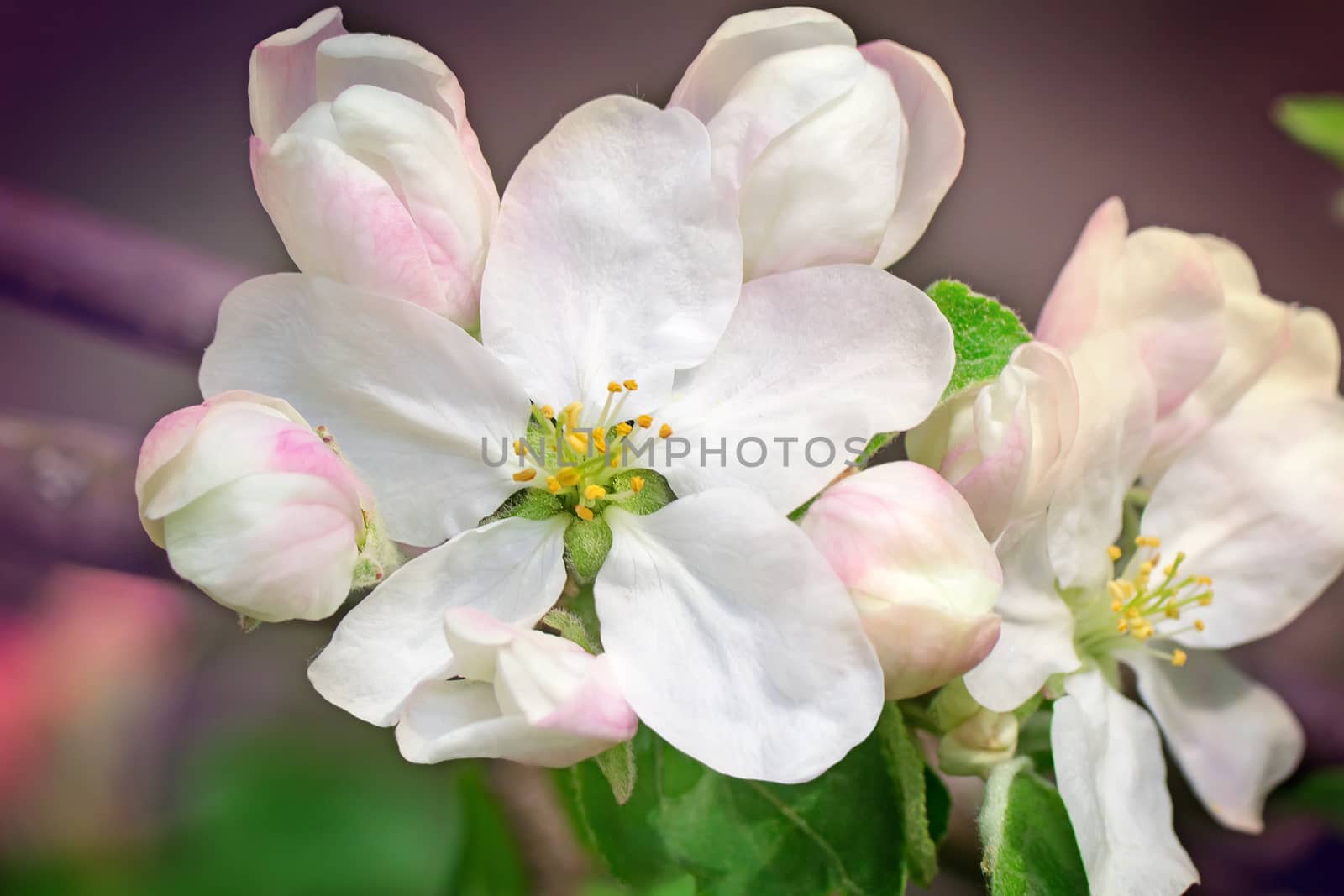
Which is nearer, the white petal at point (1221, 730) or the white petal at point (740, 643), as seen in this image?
the white petal at point (740, 643)

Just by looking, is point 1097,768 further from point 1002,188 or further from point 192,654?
point 192,654

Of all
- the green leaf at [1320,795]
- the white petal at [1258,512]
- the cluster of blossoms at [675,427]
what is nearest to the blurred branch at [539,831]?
the cluster of blossoms at [675,427]

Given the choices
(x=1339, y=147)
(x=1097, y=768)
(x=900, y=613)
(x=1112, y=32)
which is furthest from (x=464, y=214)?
(x=1112, y=32)

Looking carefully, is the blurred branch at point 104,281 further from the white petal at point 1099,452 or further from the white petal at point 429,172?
the white petal at point 1099,452

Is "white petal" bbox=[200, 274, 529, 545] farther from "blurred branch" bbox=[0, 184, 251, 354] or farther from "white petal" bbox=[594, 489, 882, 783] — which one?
"blurred branch" bbox=[0, 184, 251, 354]

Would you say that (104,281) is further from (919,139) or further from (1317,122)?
(1317,122)

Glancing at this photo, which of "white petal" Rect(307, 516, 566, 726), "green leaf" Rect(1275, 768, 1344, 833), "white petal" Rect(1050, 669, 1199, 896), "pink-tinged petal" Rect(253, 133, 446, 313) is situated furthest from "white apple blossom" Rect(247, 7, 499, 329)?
→ "green leaf" Rect(1275, 768, 1344, 833)
